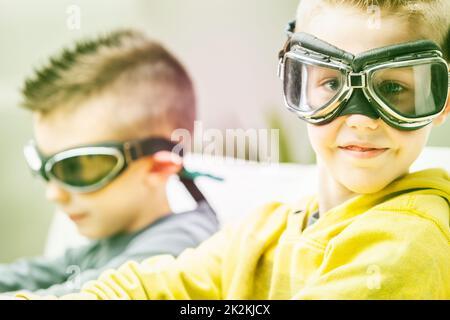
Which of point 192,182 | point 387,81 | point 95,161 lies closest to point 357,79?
point 387,81

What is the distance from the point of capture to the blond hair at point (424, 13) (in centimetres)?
112

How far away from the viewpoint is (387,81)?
3.80 ft

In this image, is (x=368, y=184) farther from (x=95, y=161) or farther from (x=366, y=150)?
(x=95, y=161)

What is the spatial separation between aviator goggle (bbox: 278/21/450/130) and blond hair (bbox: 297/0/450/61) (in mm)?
24

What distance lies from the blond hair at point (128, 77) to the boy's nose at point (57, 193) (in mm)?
190

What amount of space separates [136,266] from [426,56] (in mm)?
727

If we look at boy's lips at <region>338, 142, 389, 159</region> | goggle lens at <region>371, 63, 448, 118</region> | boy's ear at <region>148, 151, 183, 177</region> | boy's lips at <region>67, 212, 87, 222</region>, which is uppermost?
goggle lens at <region>371, 63, 448, 118</region>

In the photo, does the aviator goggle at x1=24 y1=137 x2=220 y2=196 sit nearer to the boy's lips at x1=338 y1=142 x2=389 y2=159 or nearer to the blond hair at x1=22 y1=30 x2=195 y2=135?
the blond hair at x1=22 y1=30 x2=195 y2=135

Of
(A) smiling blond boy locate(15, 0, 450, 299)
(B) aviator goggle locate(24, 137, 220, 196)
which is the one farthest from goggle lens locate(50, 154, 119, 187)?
(A) smiling blond boy locate(15, 0, 450, 299)

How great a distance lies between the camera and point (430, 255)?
106cm

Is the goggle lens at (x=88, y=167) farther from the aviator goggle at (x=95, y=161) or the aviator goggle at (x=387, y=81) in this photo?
the aviator goggle at (x=387, y=81)

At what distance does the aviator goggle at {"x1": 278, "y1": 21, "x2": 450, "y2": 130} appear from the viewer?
1128mm

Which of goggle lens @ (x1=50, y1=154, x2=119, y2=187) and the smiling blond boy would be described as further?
goggle lens @ (x1=50, y1=154, x2=119, y2=187)
